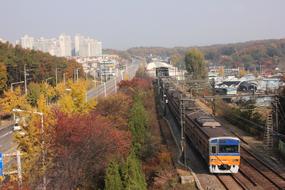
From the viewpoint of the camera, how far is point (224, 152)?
656 inches

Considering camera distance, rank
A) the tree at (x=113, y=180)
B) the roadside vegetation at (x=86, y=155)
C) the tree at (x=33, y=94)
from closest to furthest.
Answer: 1. the tree at (x=113, y=180)
2. the roadside vegetation at (x=86, y=155)
3. the tree at (x=33, y=94)

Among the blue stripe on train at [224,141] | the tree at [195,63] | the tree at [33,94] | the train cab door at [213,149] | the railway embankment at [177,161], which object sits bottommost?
the railway embankment at [177,161]

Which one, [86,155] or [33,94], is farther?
[33,94]

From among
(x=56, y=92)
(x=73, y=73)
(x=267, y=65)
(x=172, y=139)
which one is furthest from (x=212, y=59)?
(x=172, y=139)

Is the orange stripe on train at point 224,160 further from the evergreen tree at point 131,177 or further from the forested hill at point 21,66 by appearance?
the forested hill at point 21,66

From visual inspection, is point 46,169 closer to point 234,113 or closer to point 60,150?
point 60,150

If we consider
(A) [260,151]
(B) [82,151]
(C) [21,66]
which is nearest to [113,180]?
(B) [82,151]

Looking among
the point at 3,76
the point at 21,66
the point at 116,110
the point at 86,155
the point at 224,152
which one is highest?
the point at 21,66

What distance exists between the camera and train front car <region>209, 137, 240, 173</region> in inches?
653

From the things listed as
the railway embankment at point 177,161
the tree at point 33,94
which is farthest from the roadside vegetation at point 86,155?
the tree at point 33,94

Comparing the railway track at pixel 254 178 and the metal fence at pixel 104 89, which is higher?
the metal fence at pixel 104 89

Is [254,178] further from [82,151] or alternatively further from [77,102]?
[77,102]

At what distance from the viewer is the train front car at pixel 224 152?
16.6 meters

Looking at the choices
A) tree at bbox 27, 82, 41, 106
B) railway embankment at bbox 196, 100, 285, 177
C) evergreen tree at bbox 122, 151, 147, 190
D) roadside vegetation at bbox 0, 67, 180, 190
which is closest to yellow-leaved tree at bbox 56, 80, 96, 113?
roadside vegetation at bbox 0, 67, 180, 190
